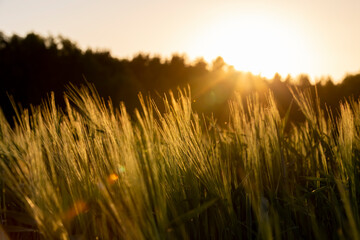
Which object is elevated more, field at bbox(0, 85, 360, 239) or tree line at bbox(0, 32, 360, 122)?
tree line at bbox(0, 32, 360, 122)

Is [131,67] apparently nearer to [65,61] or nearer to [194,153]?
[65,61]

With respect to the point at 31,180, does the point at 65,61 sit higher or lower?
higher

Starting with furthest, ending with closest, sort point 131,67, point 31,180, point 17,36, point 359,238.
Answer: point 131,67 < point 17,36 < point 31,180 < point 359,238

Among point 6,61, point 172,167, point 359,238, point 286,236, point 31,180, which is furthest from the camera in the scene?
point 6,61

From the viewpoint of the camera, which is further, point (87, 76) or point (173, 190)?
point (87, 76)

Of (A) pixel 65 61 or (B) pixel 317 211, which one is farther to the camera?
(A) pixel 65 61

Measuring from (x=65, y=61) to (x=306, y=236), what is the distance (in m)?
11.3

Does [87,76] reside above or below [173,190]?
above

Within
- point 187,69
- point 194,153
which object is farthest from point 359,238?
point 187,69

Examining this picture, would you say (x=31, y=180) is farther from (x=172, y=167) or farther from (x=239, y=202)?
(x=239, y=202)

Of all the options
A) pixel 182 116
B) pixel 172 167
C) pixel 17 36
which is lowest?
pixel 172 167

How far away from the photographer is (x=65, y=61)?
1139 cm

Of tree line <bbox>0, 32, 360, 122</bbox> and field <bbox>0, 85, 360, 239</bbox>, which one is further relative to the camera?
tree line <bbox>0, 32, 360, 122</bbox>

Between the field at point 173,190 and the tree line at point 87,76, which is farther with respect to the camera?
the tree line at point 87,76
